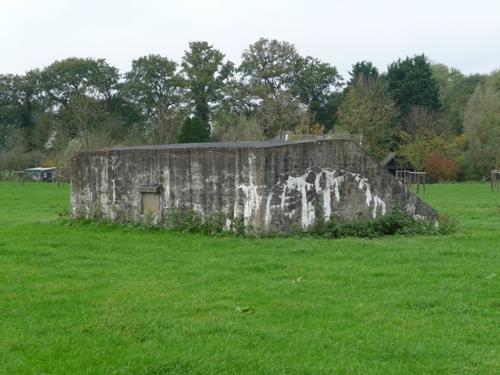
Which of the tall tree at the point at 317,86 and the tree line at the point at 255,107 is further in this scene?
the tall tree at the point at 317,86

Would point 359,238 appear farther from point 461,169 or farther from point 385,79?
point 385,79

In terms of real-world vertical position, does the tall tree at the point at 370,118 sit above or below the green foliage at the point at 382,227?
above

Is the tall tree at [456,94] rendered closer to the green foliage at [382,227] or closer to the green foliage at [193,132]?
the green foliage at [193,132]

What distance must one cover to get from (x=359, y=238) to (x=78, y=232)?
6.09 metres

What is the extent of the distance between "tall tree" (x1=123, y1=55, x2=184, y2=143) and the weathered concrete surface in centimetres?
5833

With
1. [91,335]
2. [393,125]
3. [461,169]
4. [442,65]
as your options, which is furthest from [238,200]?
[442,65]

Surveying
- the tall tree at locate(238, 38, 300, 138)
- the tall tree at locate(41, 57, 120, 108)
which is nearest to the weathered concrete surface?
the tall tree at locate(238, 38, 300, 138)

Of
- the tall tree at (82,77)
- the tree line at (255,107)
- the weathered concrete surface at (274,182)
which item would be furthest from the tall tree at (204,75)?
the weathered concrete surface at (274,182)

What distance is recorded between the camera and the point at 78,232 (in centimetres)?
1532

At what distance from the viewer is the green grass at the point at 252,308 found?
5660 millimetres

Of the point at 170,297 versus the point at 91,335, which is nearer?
the point at 91,335

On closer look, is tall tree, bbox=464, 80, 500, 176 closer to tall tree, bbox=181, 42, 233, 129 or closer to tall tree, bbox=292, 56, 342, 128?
tall tree, bbox=292, 56, 342, 128

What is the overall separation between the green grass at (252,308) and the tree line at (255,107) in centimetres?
4626

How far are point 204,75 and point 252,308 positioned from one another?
227 feet
